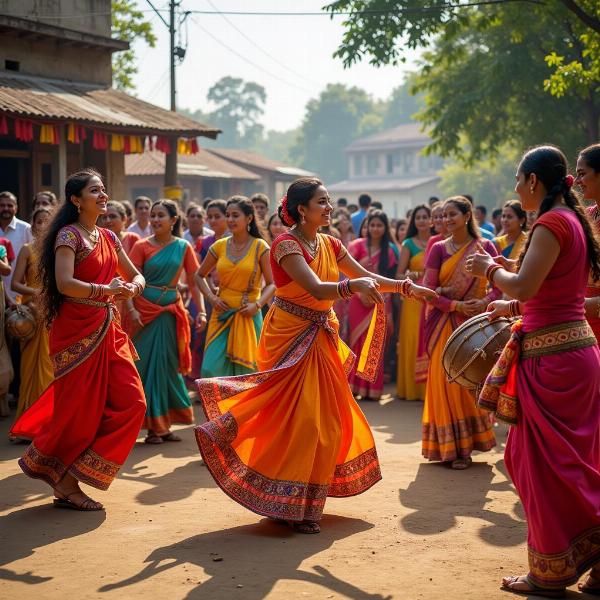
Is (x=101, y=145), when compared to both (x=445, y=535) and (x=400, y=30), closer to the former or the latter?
(x=400, y=30)

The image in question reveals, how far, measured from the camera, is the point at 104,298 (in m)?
6.34

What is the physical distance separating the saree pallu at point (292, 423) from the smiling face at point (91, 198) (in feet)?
4.54

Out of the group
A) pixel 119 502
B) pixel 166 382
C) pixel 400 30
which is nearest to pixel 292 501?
pixel 119 502

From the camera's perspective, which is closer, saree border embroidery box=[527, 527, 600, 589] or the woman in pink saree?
saree border embroidery box=[527, 527, 600, 589]

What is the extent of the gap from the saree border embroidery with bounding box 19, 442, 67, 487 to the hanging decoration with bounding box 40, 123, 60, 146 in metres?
9.55

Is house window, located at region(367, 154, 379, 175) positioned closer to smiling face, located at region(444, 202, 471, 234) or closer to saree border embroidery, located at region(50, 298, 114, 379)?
smiling face, located at region(444, 202, 471, 234)

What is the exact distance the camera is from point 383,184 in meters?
68.4

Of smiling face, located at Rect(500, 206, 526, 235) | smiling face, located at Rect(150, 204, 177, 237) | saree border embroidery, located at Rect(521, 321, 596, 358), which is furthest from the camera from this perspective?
smiling face, located at Rect(500, 206, 526, 235)

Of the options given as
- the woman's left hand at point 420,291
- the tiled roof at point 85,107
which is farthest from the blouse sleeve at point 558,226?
the tiled roof at point 85,107

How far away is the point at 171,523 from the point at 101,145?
461 inches

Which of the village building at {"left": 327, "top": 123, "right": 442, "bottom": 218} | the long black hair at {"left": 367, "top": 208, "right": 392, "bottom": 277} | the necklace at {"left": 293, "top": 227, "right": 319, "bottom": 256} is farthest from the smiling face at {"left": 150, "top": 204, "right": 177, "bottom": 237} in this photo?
the village building at {"left": 327, "top": 123, "right": 442, "bottom": 218}

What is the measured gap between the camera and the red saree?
6141 mm

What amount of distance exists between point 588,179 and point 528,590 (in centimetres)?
223

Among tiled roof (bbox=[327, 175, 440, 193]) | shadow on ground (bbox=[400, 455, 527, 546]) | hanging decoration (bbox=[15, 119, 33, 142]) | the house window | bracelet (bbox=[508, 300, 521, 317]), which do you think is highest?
the house window
